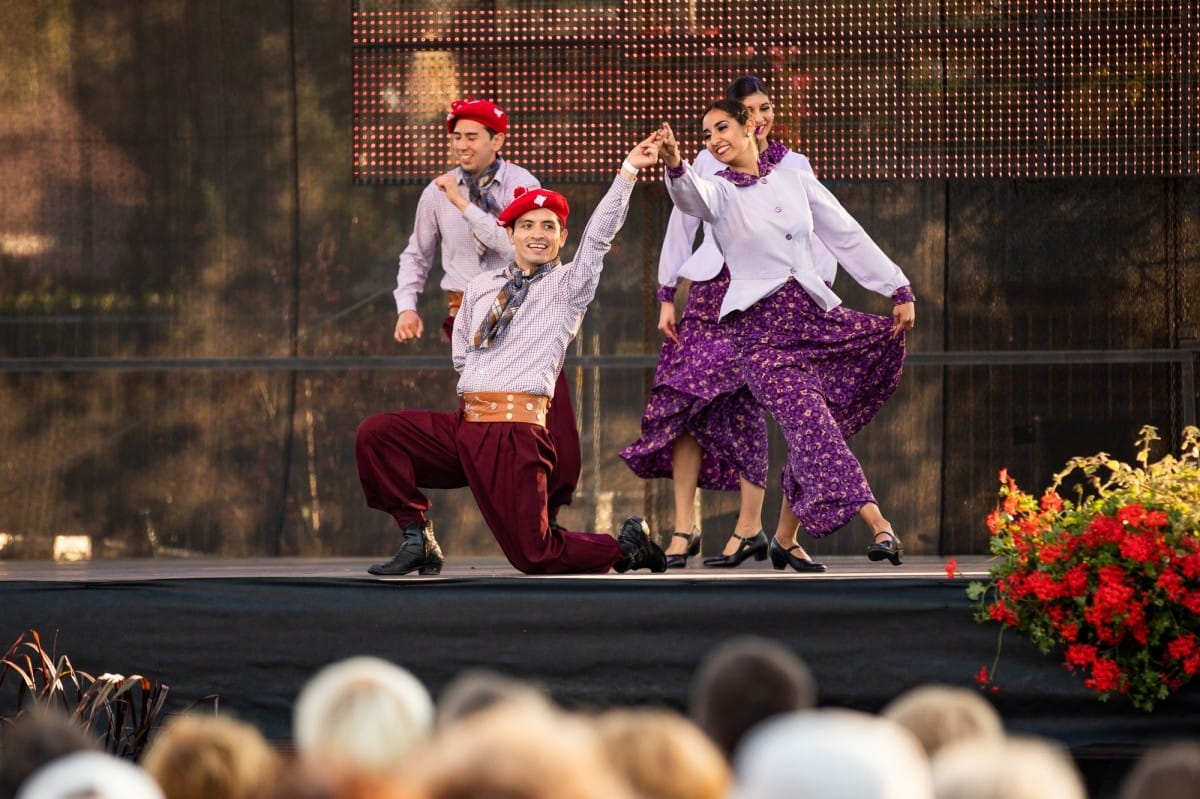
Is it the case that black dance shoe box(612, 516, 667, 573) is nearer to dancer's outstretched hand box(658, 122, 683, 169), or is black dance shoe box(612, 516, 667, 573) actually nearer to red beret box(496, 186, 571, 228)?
red beret box(496, 186, 571, 228)

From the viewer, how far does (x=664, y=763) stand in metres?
1.16

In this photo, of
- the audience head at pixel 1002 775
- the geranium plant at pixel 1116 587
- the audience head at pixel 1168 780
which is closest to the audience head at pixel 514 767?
the audience head at pixel 1002 775

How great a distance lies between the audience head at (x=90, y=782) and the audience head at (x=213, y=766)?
63 mm

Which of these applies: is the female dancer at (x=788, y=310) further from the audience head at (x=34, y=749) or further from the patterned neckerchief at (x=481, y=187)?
the audience head at (x=34, y=749)

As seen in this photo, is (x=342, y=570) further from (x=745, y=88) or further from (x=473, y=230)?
(x=745, y=88)

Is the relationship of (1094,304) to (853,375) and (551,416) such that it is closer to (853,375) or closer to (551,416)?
(853,375)

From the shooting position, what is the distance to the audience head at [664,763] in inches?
45.6

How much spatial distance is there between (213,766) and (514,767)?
385 mm

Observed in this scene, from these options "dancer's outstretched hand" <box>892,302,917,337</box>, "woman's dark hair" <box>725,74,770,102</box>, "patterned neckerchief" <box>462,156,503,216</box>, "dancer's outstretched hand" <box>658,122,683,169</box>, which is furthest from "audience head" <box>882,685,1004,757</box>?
"woman's dark hair" <box>725,74,770,102</box>

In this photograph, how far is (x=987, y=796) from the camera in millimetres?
1047

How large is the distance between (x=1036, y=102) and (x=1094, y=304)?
40.9 inches

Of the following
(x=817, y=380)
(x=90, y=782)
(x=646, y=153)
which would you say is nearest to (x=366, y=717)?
(x=90, y=782)

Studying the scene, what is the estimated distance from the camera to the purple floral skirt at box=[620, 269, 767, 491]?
515 cm

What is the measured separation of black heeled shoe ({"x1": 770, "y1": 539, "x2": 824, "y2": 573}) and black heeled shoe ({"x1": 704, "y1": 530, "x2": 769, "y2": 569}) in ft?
0.50
